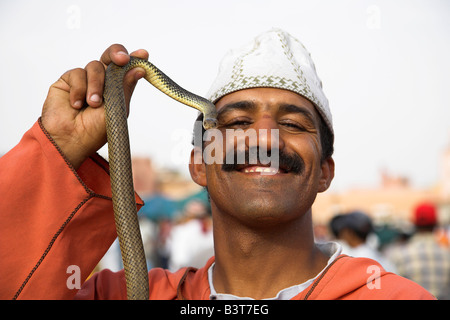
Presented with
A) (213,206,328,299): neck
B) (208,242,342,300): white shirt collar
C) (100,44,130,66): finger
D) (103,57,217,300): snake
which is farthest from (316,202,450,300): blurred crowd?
(100,44,130,66): finger

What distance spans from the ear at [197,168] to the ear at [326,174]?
864 mm

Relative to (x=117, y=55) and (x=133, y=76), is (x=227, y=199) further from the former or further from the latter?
(x=117, y=55)

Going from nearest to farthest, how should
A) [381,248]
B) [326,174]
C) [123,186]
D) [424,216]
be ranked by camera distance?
[123,186], [326,174], [424,216], [381,248]

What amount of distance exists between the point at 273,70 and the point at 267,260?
4.27 feet

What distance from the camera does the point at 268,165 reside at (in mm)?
3467

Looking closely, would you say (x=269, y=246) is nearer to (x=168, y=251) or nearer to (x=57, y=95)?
(x=57, y=95)

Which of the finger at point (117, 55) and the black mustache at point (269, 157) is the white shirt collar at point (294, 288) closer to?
the black mustache at point (269, 157)

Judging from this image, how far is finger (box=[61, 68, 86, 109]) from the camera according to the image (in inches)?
130

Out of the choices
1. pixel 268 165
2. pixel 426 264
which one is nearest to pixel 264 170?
pixel 268 165

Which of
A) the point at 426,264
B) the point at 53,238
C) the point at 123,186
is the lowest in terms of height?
the point at 53,238

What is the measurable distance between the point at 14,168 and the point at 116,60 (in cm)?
89

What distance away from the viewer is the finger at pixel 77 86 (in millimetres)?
3312

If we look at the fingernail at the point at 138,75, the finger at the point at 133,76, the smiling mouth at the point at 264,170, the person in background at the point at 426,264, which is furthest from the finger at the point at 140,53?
the person in background at the point at 426,264

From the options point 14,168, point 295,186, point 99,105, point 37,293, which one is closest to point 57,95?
point 99,105
